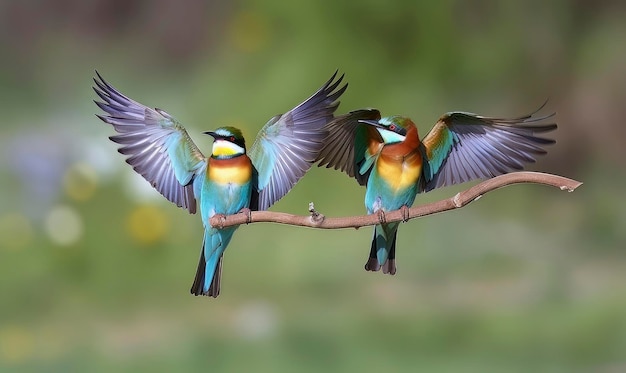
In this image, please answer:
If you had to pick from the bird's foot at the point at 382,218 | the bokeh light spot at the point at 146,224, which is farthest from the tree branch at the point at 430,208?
the bokeh light spot at the point at 146,224

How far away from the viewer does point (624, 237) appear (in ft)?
9.31

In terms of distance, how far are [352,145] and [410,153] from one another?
126mm

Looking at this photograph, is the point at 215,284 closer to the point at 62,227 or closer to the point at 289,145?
the point at 289,145

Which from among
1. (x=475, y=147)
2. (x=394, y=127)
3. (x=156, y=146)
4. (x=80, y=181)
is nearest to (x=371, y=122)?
(x=394, y=127)

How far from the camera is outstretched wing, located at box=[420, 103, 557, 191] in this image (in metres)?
1.24

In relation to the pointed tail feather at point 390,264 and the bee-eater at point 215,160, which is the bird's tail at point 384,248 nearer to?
the pointed tail feather at point 390,264

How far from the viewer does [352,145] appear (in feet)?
4.43

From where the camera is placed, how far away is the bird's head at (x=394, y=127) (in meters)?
1.24

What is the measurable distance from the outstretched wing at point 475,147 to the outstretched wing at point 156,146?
360 mm

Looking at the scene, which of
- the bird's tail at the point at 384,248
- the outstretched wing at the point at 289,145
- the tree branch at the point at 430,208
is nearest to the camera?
the tree branch at the point at 430,208

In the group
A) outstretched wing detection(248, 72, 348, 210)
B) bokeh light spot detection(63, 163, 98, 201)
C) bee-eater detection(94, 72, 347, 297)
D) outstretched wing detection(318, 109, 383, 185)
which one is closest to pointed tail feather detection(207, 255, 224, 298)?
bee-eater detection(94, 72, 347, 297)

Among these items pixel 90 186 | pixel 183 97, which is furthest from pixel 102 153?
pixel 183 97

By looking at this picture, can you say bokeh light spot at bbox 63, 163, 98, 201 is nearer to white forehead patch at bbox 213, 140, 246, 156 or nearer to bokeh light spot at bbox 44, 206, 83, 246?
bokeh light spot at bbox 44, 206, 83, 246

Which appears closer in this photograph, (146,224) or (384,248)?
(384,248)
